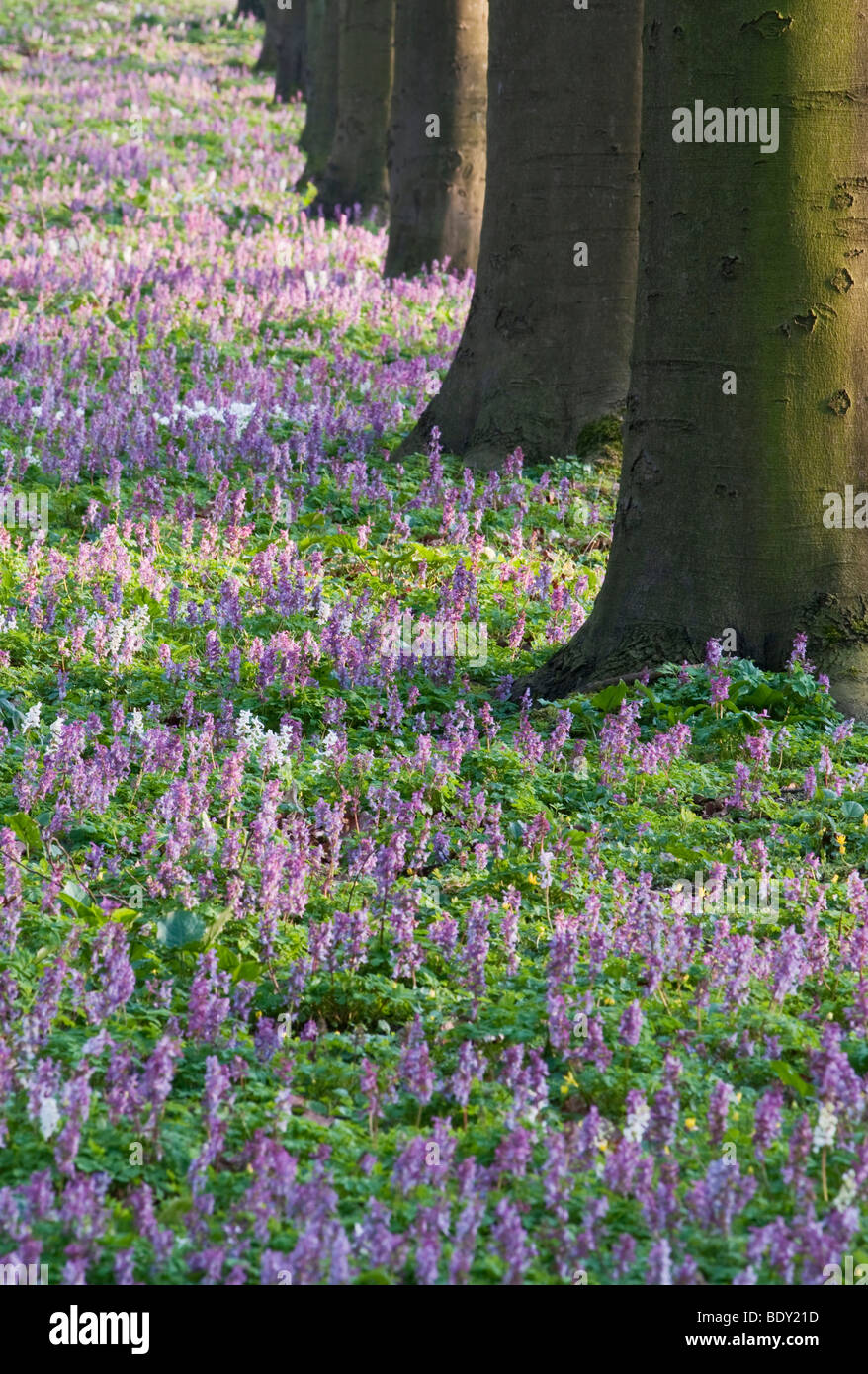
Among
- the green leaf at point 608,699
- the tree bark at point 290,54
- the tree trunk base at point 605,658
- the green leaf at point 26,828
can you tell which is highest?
the tree bark at point 290,54

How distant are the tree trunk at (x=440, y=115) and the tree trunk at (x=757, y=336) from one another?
27.4ft

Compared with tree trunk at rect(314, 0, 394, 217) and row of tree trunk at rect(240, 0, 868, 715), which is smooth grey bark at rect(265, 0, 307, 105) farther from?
row of tree trunk at rect(240, 0, 868, 715)

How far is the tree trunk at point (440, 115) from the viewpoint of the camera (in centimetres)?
1461

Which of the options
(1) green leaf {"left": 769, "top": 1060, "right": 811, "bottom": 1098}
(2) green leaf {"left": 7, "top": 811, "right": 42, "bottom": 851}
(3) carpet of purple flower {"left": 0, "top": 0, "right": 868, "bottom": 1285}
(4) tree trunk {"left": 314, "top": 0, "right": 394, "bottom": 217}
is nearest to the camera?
(3) carpet of purple flower {"left": 0, "top": 0, "right": 868, "bottom": 1285}

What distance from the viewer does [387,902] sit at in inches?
206

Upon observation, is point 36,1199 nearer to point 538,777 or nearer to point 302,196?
point 538,777

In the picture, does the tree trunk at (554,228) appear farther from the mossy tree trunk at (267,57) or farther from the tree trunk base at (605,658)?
the mossy tree trunk at (267,57)

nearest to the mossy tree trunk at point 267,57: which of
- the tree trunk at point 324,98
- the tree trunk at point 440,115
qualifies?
the tree trunk at point 324,98

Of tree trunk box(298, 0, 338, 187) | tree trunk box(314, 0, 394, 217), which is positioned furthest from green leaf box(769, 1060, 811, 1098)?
tree trunk box(298, 0, 338, 187)

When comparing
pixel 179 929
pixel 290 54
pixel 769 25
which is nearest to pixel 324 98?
pixel 290 54

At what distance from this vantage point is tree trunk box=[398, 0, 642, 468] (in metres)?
10.1

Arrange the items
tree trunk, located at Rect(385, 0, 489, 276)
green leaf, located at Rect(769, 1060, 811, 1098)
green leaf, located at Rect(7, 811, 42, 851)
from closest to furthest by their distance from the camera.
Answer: green leaf, located at Rect(769, 1060, 811, 1098)
green leaf, located at Rect(7, 811, 42, 851)
tree trunk, located at Rect(385, 0, 489, 276)

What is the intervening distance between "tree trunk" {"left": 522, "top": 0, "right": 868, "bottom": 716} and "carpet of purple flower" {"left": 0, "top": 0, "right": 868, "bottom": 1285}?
1.33ft

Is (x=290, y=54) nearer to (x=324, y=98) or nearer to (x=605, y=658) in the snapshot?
(x=324, y=98)
